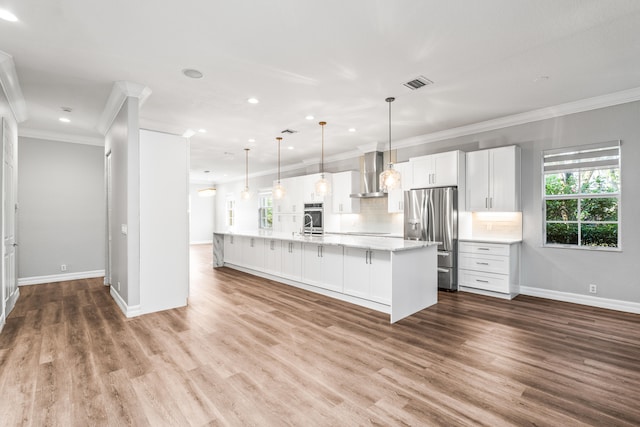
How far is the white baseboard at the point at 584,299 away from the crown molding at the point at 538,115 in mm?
2571

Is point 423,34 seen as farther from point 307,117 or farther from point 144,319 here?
point 144,319

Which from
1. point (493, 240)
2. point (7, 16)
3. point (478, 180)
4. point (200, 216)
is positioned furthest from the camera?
point (200, 216)

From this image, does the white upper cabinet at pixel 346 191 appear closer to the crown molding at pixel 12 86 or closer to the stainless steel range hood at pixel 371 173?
the stainless steel range hood at pixel 371 173

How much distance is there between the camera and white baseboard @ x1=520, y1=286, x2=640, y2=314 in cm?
402

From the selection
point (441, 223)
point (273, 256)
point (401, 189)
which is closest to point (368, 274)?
point (441, 223)

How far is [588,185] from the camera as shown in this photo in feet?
14.5

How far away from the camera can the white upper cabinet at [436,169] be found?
17.4ft

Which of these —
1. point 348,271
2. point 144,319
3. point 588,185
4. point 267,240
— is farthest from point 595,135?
point 144,319

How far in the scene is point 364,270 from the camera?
4.15m

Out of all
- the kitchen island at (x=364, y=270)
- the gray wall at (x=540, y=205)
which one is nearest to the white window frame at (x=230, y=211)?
the kitchen island at (x=364, y=270)

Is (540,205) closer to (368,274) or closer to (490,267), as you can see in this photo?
(490,267)

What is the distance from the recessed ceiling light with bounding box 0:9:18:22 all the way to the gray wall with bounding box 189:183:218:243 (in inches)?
436

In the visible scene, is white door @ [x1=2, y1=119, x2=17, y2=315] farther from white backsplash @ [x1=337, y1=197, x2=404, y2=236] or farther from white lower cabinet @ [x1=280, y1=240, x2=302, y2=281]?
white backsplash @ [x1=337, y1=197, x2=404, y2=236]

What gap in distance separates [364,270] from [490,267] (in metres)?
2.16
